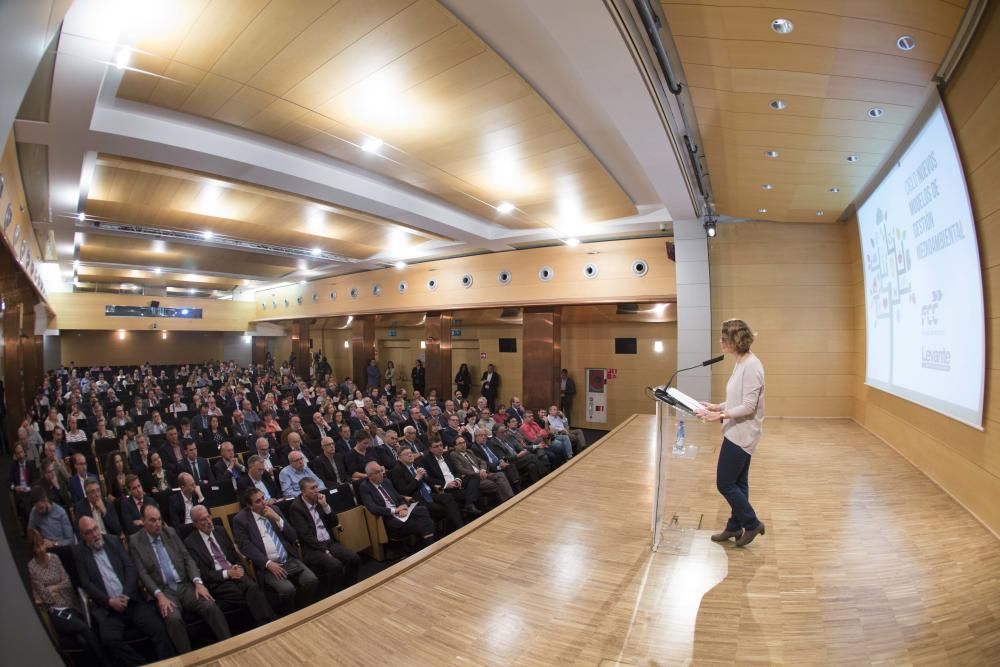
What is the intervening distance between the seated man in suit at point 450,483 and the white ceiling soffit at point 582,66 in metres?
4.16

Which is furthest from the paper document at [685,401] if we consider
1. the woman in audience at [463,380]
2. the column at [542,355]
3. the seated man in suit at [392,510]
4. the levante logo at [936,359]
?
the woman in audience at [463,380]

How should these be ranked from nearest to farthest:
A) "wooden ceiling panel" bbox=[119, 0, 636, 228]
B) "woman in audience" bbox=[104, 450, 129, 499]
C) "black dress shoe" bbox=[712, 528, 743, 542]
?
"black dress shoe" bbox=[712, 528, 743, 542] → "wooden ceiling panel" bbox=[119, 0, 636, 228] → "woman in audience" bbox=[104, 450, 129, 499]

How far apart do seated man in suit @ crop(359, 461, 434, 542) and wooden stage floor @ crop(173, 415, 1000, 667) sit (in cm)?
100

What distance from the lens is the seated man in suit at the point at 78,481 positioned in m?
4.64

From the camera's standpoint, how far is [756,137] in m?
4.59

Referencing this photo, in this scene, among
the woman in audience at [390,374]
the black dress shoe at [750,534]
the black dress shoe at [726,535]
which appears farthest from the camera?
the woman in audience at [390,374]

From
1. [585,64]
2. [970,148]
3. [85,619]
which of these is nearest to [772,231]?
[970,148]

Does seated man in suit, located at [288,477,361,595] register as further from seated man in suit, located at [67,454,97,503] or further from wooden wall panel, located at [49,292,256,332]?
wooden wall panel, located at [49,292,256,332]

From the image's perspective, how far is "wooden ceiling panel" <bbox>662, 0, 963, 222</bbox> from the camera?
2820 mm

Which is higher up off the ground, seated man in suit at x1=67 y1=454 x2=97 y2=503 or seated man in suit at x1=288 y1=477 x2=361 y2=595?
seated man in suit at x1=67 y1=454 x2=97 y2=503

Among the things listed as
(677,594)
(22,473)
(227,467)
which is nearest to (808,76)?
(677,594)

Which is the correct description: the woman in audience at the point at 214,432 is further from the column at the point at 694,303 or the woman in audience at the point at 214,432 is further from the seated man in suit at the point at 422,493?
the column at the point at 694,303

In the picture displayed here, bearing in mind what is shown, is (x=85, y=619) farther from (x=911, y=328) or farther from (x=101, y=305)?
(x=101, y=305)

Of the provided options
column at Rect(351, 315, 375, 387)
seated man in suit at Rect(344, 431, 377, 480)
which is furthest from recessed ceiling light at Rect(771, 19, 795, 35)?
column at Rect(351, 315, 375, 387)
